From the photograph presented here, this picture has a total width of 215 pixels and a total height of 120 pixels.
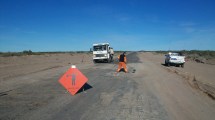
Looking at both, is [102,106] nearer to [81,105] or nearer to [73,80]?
[81,105]

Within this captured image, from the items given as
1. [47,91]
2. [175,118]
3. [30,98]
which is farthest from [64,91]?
[175,118]

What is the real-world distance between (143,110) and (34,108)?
11.1 feet

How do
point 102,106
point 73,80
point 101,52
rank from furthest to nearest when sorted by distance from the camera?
1. point 101,52
2. point 73,80
3. point 102,106

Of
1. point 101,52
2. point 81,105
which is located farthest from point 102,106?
point 101,52

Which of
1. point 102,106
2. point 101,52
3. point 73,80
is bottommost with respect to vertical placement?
point 102,106

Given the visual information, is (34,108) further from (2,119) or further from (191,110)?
(191,110)

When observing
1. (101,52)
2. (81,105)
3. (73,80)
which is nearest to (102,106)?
(81,105)

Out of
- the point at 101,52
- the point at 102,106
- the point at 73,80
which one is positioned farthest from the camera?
the point at 101,52

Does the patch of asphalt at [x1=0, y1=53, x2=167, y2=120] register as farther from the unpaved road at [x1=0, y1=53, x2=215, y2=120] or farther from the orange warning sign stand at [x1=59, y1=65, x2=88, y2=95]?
the orange warning sign stand at [x1=59, y1=65, x2=88, y2=95]

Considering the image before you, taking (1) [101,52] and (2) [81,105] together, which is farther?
(1) [101,52]

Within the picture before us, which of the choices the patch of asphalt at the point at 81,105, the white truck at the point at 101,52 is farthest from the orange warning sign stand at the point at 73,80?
the white truck at the point at 101,52

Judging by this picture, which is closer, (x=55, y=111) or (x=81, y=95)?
(x=55, y=111)

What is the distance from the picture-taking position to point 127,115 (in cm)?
635

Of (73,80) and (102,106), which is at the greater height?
(73,80)
